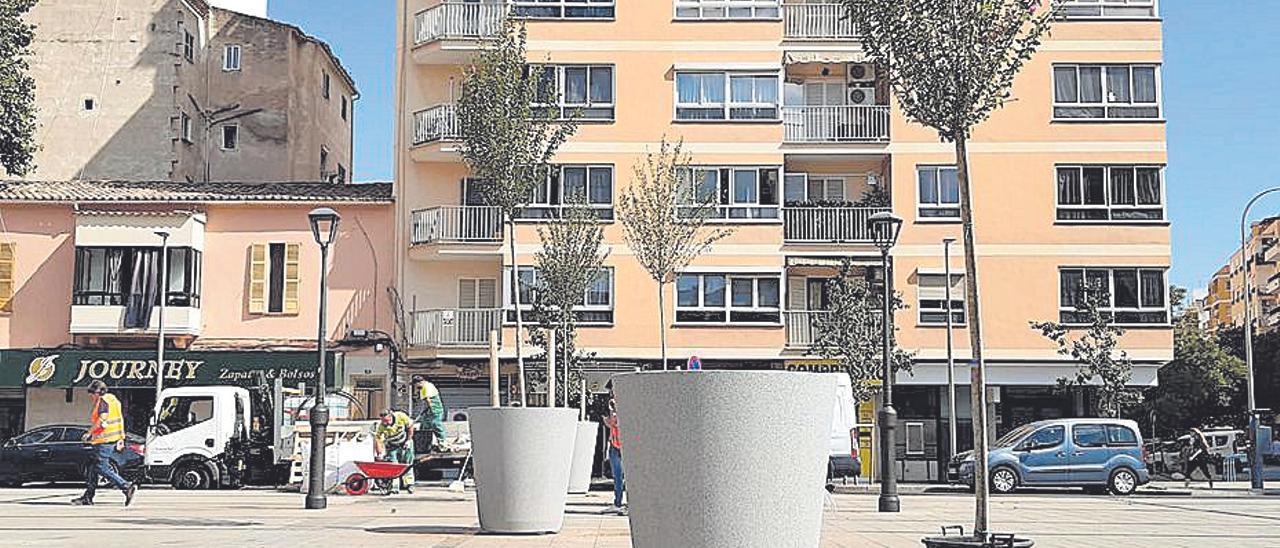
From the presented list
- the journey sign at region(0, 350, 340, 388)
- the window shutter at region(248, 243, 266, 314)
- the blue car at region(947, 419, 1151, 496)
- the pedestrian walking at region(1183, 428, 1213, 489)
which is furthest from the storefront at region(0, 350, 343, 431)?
the pedestrian walking at region(1183, 428, 1213, 489)

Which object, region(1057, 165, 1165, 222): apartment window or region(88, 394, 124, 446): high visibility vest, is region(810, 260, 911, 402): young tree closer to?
region(1057, 165, 1165, 222): apartment window

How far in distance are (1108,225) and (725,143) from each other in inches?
417

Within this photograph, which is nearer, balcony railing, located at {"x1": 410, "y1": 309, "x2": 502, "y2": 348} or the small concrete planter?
the small concrete planter

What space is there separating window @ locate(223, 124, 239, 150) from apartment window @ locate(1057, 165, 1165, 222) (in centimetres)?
2625

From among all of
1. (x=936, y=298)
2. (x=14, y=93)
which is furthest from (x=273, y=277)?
(x=936, y=298)

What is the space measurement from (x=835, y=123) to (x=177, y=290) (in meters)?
18.6

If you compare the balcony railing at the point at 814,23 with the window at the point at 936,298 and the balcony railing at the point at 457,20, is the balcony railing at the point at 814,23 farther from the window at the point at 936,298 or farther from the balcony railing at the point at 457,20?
the balcony railing at the point at 457,20

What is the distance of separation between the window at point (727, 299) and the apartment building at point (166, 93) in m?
15.6

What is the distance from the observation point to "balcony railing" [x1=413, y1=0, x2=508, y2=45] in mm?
41812

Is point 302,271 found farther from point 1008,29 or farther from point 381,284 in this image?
point 1008,29

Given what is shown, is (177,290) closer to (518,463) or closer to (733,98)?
(733,98)

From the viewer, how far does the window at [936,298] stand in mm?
41062

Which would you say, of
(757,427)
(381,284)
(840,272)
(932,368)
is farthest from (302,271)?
(757,427)

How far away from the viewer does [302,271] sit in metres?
41.9
